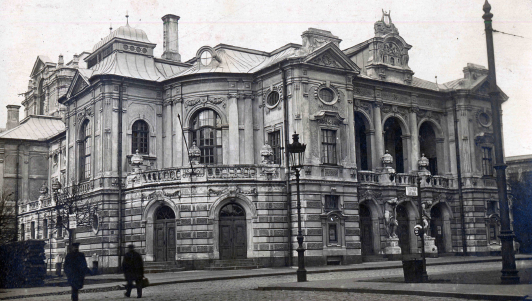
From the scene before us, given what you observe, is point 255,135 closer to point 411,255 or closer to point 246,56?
point 246,56

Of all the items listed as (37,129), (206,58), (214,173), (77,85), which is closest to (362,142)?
(206,58)

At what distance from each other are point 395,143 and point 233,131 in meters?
13.3

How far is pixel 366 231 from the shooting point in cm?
4203

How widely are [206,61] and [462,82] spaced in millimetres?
19957

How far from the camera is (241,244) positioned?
1452 inches

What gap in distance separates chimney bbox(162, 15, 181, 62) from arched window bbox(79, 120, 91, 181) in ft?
29.8

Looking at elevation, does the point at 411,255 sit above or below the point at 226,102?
below

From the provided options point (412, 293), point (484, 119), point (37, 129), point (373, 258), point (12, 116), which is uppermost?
point (12, 116)

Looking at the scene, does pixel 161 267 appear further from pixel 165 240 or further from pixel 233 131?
pixel 233 131

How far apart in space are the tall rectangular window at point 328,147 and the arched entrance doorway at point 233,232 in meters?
6.21

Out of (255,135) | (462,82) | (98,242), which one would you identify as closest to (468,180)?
(462,82)

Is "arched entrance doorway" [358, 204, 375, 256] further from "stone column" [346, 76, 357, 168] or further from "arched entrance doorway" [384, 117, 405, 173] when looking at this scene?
"arched entrance doorway" [384, 117, 405, 173]

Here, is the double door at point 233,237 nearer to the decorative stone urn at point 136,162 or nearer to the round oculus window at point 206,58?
the decorative stone urn at point 136,162

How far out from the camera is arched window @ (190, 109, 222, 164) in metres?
41.9
